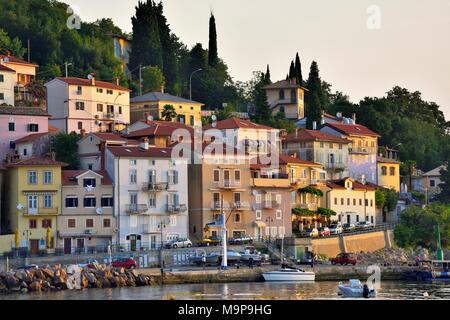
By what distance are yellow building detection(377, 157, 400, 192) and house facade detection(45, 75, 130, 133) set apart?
77.5 ft

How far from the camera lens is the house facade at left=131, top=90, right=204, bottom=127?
302ft

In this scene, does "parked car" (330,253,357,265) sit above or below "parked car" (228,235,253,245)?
below

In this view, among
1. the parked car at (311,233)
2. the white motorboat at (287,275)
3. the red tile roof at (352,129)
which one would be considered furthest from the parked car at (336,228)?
the white motorboat at (287,275)

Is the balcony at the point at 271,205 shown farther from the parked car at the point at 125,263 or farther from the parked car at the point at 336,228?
the parked car at the point at 125,263

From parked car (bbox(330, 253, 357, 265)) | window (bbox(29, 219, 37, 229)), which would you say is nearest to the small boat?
parked car (bbox(330, 253, 357, 265))

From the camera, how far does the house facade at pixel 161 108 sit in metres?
92.2

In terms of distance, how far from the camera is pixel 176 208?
225 feet

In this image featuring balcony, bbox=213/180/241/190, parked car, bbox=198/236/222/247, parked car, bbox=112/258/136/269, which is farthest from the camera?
balcony, bbox=213/180/241/190

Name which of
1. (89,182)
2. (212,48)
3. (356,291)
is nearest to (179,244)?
(89,182)

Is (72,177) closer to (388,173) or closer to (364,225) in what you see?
(364,225)

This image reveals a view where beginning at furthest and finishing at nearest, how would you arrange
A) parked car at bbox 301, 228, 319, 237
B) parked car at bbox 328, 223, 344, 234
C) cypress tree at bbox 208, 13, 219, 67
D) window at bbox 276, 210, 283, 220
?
cypress tree at bbox 208, 13, 219, 67
parked car at bbox 328, 223, 344, 234
window at bbox 276, 210, 283, 220
parked car at bbox 301, 228, 319, 237

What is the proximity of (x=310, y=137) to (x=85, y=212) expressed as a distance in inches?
1083

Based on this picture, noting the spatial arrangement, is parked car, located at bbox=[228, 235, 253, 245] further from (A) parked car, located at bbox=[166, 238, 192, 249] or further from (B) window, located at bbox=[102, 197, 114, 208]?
(B) window, located at bbox=[102, 197, 114, 208]
